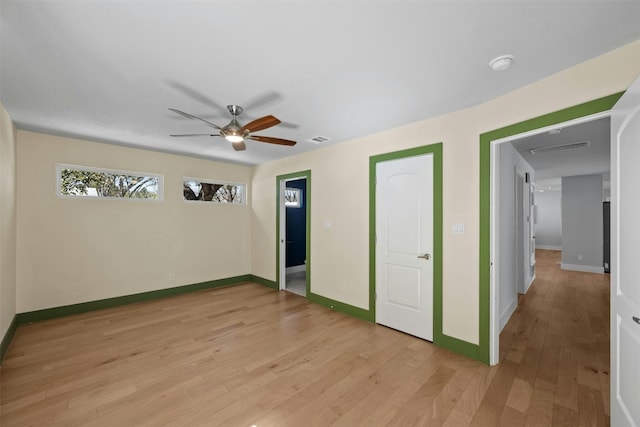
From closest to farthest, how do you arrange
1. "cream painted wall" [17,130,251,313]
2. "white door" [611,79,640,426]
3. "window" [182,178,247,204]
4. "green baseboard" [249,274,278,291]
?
"white door" [611,79,640,426], "cream painted wall" [17,130,251,313], "window" [182,178,247,204], "green baseboard" [249,274,278,291]

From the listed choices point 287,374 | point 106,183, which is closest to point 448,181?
point 287,374

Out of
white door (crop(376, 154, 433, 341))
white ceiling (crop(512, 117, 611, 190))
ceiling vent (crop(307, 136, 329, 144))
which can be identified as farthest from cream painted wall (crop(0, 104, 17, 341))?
white ceiling (crop(512, 117, 611, 190))

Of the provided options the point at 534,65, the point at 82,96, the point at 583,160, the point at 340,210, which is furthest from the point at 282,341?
the point at 583,160

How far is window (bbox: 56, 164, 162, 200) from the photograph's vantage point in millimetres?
3826

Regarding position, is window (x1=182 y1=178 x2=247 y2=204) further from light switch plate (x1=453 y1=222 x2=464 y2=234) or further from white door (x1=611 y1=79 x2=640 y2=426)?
white door (x1=611 y1=79 x2=640 y2=426)

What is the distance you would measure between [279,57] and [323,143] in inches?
85.8

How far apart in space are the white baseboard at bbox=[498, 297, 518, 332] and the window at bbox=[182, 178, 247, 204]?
5.00m

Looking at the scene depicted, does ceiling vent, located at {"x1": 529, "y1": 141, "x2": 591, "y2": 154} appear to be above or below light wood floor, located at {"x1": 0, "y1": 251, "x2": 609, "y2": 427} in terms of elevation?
above

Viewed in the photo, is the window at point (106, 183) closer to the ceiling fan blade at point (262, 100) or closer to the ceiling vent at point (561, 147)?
the ceiling fan blade at point (262, 100)

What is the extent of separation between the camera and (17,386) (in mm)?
2158

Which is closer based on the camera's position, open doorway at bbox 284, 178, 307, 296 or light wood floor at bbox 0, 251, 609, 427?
light wood floor at bbox 0, 251, 609, 427

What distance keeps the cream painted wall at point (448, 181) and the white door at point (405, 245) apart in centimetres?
20

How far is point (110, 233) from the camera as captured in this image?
4121mm

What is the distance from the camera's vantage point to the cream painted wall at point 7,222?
262cm
